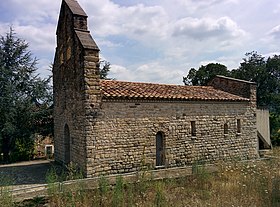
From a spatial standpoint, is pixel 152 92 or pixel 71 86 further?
pixel 152 92

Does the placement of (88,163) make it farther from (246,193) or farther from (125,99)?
(246,193)

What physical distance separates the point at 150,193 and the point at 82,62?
6.05 meters

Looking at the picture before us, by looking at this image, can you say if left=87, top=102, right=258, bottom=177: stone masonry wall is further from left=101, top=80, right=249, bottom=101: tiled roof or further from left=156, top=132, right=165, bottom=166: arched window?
left=101, top=80, right=249, bottom=101: tiled roof

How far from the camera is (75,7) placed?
13266 mm

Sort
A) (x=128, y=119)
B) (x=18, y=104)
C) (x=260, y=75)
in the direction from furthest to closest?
1. (x=260, y=75)
2. (x=18, y=104)
3. (x=128, y=119)

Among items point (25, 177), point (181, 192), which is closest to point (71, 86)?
point (25, 177)

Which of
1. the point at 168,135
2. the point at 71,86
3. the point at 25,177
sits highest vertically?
the point at 71,86

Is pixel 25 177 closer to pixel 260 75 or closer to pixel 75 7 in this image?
pixel 75 7

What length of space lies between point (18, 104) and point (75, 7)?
9.68 metres

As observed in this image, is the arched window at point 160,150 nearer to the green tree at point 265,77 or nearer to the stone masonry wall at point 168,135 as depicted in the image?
the stone masonry wall at point 168,135

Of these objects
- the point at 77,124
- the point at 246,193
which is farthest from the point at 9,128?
the point at 246,193

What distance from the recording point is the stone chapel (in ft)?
38.8

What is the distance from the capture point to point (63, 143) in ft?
49.6

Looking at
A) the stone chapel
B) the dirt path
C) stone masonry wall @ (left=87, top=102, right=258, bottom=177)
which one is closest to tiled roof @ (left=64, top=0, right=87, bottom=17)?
the stone chapel
